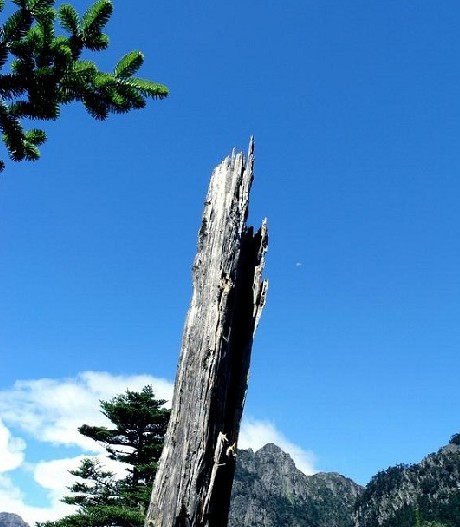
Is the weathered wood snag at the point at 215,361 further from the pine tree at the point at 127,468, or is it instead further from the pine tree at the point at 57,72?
the pine tree at the point at 127,468

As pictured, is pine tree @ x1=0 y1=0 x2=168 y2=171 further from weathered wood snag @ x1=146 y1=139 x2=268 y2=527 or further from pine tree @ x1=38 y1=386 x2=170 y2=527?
pine tree @ x1=38 y1=386 x2=170 y2=527

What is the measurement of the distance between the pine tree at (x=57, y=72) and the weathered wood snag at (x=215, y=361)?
132 centimetres

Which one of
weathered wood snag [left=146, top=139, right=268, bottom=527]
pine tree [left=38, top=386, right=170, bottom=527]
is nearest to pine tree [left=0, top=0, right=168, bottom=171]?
weathered wood snag [left=146, top=139, right=268, bottom=527]

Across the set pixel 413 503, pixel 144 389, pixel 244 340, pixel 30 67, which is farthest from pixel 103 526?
pixel 413 503

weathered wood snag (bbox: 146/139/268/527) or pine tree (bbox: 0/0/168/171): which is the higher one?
pine tree (bbox: 0/0/168/171)

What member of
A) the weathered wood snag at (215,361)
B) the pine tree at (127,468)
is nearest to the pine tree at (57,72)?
the weathered wood snag at (215,361)

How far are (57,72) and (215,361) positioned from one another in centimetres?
299

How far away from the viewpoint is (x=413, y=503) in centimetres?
18462

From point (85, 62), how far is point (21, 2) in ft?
2.20

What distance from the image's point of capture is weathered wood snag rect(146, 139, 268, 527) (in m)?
4.01

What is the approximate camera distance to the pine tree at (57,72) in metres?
4.23

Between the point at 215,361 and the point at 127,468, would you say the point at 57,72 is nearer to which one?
the point at 215,361

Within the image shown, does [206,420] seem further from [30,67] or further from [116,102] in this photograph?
[30,67]

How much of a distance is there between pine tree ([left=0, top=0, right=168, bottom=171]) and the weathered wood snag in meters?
1.32
